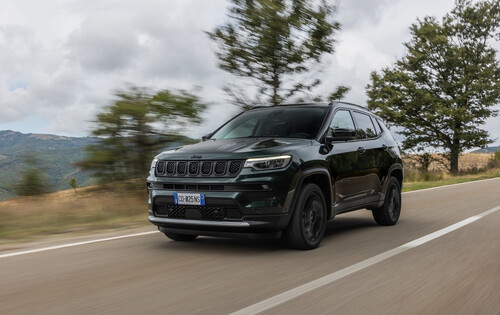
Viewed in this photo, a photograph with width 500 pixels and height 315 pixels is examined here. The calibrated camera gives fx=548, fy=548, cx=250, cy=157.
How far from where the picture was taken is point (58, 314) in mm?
3785

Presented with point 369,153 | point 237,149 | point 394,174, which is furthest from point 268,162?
point 394,174

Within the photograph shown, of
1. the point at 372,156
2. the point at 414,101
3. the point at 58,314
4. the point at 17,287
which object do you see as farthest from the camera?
the point at 414,101

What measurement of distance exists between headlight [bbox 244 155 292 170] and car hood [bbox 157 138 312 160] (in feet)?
0.19

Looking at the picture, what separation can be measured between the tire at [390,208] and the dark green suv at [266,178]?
1.04 metres

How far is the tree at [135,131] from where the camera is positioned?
1122 cm

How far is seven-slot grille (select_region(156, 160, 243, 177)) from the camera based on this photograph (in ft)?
19.3

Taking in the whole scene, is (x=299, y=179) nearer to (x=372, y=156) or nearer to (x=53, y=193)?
(x=372, y=156)

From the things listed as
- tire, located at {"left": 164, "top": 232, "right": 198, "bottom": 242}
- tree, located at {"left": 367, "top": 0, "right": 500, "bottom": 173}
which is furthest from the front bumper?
tree, located at {"left": 367, "top": 0, "right": 500, "bottom": 173}

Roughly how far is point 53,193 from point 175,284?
6.74 m

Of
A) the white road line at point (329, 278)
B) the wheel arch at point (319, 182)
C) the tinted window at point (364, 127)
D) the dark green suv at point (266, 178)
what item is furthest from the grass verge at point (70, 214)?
the white road line at point (329, 278)

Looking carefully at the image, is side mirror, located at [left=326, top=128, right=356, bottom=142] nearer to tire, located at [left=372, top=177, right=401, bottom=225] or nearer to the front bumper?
the front bumper

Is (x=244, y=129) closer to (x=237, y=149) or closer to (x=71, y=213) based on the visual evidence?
(x=237, y=149)

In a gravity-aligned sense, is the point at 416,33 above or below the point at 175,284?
above

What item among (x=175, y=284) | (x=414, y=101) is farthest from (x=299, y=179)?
(x=414, y=101)
